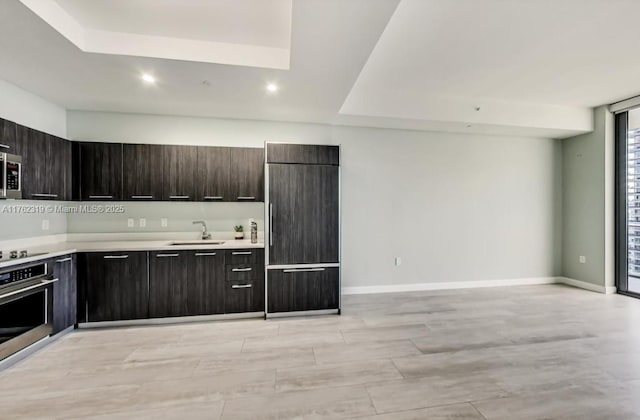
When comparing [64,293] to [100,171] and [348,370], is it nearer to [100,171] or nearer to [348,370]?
[100,171]

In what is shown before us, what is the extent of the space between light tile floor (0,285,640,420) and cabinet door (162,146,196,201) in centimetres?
159

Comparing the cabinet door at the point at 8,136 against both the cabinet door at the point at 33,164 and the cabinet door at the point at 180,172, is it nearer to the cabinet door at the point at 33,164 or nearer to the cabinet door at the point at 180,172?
the cabinet door at the point at 33,164

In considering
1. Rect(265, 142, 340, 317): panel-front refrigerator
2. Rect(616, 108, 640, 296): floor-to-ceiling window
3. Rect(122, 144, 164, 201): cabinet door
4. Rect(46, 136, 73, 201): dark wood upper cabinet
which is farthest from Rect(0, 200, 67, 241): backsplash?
Rect(616, 108, 640, 296): floor-to-ceiling window

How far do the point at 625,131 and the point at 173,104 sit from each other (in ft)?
21.2

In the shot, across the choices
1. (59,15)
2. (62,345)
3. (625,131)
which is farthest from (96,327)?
(625,131)

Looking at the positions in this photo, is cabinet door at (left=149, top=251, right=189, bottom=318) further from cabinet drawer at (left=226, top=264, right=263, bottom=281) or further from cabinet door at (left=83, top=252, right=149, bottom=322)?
cabinet drawer at (left=226, top=264, right=263, bottom=281)

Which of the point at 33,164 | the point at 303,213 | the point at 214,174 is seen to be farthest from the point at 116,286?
the point at 303,213

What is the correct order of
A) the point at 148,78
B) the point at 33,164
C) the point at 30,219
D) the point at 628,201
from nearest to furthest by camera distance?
the point at 148,78
the point at 33,164
the point at 30,219
the point at 628,201

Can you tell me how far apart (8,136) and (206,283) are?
7.44ft

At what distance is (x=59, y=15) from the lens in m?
2.02

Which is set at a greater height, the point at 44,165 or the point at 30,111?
the point at 30,111

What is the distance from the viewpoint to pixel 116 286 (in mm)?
3107

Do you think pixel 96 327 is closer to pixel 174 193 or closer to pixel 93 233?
pixel 93 233

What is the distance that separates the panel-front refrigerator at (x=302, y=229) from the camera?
3.39 m
